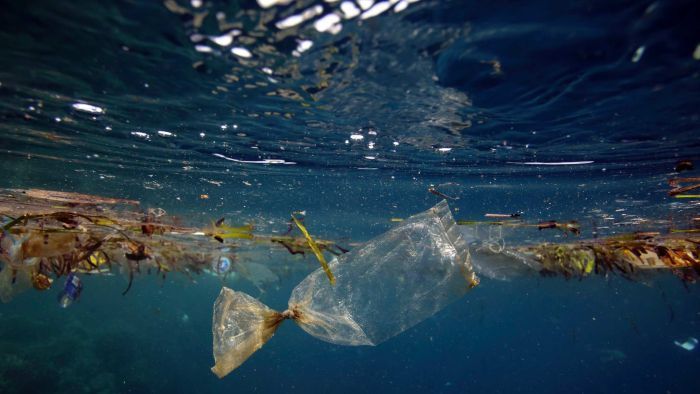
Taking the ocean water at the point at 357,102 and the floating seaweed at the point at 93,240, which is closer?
the ocean water at the point at 357,102

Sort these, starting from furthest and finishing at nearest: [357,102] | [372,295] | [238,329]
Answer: [357,102] < [238,329] < [372,295]

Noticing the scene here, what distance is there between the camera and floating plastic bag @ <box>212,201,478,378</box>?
156 inches

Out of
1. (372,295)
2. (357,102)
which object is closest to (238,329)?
(372,295)

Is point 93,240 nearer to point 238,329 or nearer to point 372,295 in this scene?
point 238,329

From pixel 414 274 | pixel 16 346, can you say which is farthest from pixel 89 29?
pixel 16 346

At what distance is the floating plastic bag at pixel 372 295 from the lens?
13.0 ft

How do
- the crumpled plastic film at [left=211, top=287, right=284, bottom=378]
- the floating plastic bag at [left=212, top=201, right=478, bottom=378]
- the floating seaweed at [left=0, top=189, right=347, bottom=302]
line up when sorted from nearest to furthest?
the floating plastic bag at [left=212, top=201, right=478, bottom=378] → the crumpled plastic film at [left=211, top=287, right=284, bottom=378] → the floating seaweed at [left=0, top=189, right=347, bottom=302]

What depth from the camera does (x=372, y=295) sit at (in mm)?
4035

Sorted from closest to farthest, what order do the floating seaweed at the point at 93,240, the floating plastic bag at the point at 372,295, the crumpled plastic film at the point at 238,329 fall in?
the floating plastic bag at the point at 372,295, the crumpled plastic film at the point at 238,329, the floating seaweed at the point at 93,240

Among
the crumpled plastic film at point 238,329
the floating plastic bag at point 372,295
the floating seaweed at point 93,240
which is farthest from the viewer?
the floating seaweed at point 93,240

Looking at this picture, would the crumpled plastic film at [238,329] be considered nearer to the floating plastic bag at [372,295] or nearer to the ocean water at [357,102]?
the floating plastic bag at [372,295]

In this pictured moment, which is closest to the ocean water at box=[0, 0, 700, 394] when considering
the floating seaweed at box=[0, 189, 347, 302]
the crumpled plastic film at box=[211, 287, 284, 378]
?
the floating seaweed at box=[0, 189, 347, 302]

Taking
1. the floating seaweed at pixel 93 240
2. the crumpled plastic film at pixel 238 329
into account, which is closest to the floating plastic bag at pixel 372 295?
the crumpled plastic film at pixel 238 329

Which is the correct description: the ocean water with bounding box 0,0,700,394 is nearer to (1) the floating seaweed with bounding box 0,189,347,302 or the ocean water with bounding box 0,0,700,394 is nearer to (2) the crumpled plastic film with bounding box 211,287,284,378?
(1) the floating seaweed with bounding box 0,189,347,302
